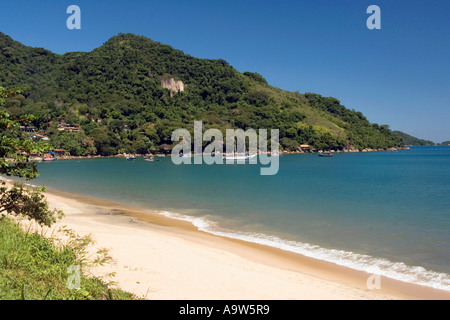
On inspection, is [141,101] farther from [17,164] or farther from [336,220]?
[17,164]

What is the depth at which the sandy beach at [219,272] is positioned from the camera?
25.9 ft

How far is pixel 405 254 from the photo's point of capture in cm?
1219

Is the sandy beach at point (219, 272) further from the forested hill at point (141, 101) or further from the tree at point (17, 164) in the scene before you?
the forested hill at point (141, 101)

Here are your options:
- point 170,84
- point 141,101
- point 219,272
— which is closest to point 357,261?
point 219,272

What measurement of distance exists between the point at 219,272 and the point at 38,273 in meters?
4.62

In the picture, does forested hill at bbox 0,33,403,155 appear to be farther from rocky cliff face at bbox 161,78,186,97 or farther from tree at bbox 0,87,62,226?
tree at bbox 0,87,62,226

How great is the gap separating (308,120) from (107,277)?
497ft

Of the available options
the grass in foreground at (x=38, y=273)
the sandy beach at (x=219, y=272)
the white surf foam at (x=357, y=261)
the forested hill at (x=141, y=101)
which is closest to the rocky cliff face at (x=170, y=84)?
the forested hill at (x=141, y=101)

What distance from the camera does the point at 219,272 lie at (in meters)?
9.28

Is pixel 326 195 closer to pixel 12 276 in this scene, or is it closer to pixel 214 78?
pixel 12 276

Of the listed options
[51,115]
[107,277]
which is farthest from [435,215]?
[51,115]

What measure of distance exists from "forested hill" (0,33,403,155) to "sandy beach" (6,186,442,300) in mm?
95085

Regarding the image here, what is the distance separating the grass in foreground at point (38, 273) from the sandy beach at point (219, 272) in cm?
101
